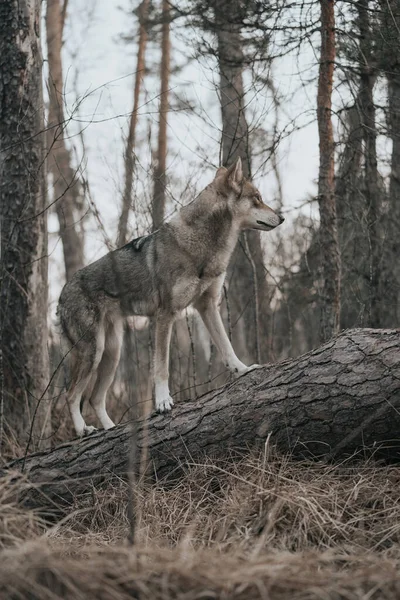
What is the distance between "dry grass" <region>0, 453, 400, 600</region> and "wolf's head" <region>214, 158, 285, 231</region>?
2520mm

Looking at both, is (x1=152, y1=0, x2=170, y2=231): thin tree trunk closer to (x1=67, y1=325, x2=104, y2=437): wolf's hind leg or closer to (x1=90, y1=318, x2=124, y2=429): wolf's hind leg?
(x1=90, y1=318, x2=124, y2=429): wolf's hind leg

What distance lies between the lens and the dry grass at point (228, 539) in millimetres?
2623

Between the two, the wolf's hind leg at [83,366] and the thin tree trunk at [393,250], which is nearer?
the wolf's hind leg at [83,366]

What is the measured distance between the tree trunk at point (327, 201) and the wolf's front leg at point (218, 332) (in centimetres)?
169

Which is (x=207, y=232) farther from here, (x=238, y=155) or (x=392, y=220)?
(x=392, y=220)

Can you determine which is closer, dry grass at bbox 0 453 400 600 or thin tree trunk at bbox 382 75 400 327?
dry grass at bbox 0 453 400 600

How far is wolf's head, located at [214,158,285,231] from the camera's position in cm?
613

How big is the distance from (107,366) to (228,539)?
3.35 metres

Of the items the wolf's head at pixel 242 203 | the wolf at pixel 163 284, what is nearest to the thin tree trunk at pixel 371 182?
the wolf's head at pixel 242 203

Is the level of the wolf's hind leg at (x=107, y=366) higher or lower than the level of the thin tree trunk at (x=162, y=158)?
lower

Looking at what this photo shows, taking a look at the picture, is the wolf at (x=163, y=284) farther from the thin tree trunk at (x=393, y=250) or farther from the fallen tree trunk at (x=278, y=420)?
the thin tree trunk at (x=393, y=250)

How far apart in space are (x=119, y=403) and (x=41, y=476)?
4115mm

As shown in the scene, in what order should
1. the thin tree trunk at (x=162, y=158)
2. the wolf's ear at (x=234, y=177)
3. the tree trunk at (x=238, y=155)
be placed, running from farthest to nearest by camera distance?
the thin tree trunk at (x=162, y=158) < the tree trunk at (x=238, y=155) < the wolf's ear at (x=234, y=177)

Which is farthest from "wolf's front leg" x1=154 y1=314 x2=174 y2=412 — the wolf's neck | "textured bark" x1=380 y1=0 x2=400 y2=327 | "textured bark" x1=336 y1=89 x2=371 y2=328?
"textured bark" x1=380 y1=0 x2=400 y2=327
